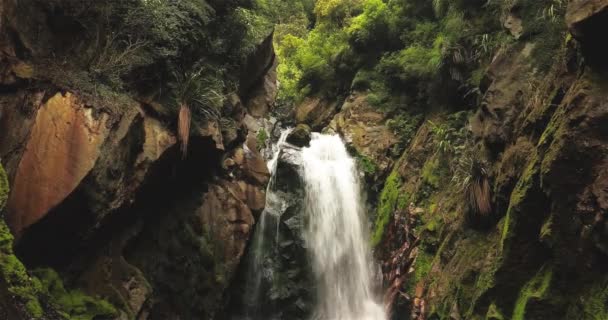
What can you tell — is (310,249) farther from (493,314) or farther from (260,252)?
(493,314)

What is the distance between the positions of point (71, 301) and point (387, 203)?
971cm

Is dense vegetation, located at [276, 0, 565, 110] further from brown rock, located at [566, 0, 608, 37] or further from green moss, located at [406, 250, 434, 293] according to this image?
green moss, located at [406, 250, 434, 293]

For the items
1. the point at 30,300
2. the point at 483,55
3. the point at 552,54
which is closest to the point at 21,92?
the point at 30,300

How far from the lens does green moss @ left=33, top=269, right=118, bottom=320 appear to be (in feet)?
20.3

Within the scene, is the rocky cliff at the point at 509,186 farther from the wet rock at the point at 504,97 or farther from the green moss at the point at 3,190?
the green moss at the point at 3,190

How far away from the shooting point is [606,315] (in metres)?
5.40

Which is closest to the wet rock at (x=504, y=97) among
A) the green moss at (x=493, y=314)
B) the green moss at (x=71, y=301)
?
the green moss at (x=493, y=314)

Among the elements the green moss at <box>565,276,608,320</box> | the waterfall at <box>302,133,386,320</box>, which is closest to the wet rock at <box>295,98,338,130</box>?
the waterfall at <box>302,133,386,320</box>

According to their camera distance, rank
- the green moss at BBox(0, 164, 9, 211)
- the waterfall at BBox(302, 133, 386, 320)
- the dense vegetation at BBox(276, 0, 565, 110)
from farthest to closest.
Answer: the waterfall at BBox(302, 133, 386, 320) < the dense vegetation at BBox(276, 0, 565, 110) < the green moss at BBox(0, 164, 9, 211)

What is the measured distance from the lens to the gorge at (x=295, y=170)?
6.22 m

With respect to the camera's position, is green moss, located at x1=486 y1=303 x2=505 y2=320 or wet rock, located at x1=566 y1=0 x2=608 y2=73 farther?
green moss, located at x1=486 y1=303 x2=505 y2=320

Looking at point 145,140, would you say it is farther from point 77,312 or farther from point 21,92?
point 77,312

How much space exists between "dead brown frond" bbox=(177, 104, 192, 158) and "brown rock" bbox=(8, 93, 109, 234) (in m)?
1.88

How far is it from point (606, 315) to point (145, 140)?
7.60 meters
